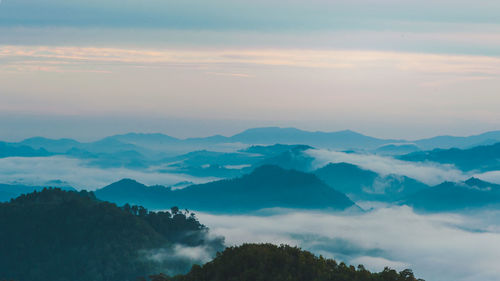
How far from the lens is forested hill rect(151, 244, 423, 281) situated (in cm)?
4472

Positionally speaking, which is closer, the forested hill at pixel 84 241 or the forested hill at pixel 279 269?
the forested hill at pixel 279 269

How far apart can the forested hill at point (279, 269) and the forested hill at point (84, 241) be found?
11108 cm

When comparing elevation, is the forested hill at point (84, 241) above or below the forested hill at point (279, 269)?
above

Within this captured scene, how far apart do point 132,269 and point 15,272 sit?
28835 millimetres

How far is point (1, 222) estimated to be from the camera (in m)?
173

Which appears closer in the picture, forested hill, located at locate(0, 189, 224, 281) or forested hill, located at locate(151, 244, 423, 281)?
forested hill, located at locate(151, 244, 423, 281)

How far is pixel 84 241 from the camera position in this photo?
164 metres

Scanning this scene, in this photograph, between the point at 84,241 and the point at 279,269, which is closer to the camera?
the point at 279,269

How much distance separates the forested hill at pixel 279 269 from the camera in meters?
44.7

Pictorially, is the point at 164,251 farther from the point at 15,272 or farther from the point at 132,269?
the point at 15,272

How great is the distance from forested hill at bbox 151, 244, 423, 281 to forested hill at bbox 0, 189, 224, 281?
364ft

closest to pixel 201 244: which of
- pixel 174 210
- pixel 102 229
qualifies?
pixel 174 210

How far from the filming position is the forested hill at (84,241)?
154250 mm

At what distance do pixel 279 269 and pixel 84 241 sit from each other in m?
127
